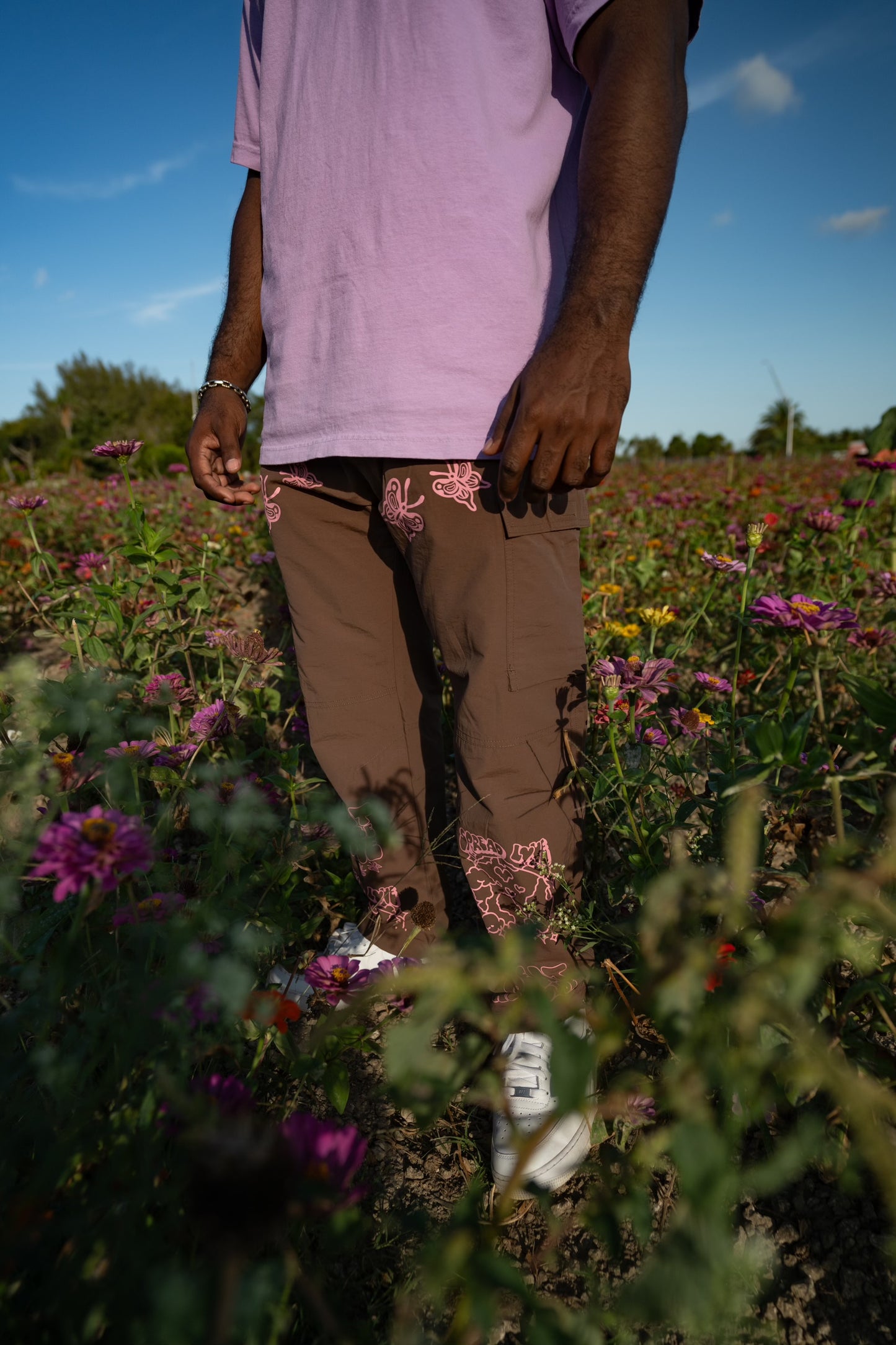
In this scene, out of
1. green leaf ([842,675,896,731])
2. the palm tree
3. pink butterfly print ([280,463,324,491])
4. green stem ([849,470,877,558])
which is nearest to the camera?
green leaf ([842,675,896,731])

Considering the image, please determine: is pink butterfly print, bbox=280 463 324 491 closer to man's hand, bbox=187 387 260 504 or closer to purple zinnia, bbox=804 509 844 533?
man's hand, bbox=187 387 260 504

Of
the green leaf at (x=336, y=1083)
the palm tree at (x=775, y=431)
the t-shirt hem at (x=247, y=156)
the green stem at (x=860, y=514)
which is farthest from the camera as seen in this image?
the palm tree at (x=775, y=431)

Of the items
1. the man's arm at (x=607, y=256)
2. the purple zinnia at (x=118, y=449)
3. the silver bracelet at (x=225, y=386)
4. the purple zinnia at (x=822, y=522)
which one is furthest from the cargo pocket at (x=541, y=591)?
the purple zinnia at (x=822, y=522)

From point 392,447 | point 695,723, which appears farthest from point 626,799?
point 392,447

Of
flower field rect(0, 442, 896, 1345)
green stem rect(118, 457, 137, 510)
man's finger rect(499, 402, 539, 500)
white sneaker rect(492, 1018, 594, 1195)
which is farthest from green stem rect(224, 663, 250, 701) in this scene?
white sneaker rect(492, 1018, 594, 1195)

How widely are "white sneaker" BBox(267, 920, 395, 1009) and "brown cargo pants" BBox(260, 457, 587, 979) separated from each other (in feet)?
0.08

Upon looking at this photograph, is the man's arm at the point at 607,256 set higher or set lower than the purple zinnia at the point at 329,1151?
higher

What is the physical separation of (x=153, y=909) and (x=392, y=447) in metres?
0.71

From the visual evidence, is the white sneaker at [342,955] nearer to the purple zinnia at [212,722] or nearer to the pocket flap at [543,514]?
the purple zinnia at [212,722]

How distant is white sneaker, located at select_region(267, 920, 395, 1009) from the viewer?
4.40 ft

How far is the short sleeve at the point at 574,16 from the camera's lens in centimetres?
100

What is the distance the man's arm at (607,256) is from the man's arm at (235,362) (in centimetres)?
68

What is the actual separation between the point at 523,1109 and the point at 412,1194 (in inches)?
7.8

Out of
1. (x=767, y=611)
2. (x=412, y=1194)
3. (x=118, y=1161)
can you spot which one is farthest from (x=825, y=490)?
(x=118, y=1161)
